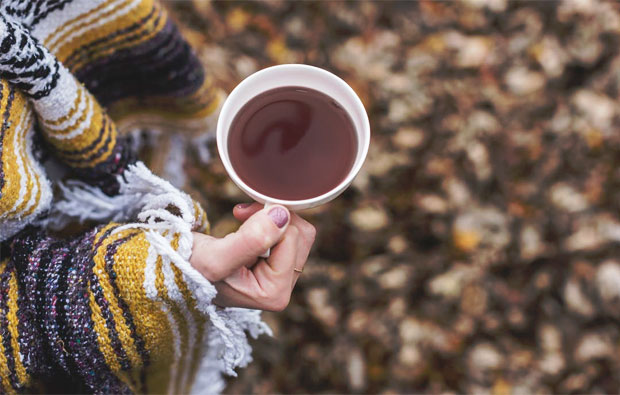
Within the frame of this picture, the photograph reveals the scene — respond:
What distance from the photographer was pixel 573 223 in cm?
133

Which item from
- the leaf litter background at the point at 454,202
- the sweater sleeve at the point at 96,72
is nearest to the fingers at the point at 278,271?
the sweater sleeve at the point at 96,72

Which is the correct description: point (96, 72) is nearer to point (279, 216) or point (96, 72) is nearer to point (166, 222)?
point (166, 222)

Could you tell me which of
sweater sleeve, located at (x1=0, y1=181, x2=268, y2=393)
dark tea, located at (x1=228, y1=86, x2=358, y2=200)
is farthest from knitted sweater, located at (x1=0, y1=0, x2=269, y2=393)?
dark tea, located at (x1=228, y1=86, x2=358, y2=200)

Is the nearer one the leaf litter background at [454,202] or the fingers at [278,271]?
the fingers at [278,271]

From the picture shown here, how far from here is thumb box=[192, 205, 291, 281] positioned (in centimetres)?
68

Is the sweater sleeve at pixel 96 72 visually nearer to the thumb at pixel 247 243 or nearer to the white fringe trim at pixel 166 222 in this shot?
the white fringe trim at pixel 166 222

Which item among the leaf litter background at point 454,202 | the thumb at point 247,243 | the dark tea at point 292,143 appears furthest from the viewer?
the leaf litter background at point 454,202

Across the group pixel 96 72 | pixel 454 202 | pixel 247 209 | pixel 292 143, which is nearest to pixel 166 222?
pixel 247 209

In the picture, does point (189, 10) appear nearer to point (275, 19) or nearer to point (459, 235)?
point (275, 19)

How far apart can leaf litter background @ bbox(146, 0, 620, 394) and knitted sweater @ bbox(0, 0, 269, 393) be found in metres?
0.35

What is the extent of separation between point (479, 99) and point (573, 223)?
0.42 meters

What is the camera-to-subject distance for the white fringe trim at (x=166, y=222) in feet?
2.34

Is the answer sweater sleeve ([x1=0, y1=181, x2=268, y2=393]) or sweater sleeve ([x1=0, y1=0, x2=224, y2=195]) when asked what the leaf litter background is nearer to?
sweater sleeve ([x1=0, y1=0, x2=224, y2=195])

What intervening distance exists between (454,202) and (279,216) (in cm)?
81
